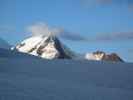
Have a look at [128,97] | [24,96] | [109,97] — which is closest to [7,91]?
[24,96]

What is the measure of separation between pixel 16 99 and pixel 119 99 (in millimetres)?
9217

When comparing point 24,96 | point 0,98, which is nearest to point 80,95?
point 24,96

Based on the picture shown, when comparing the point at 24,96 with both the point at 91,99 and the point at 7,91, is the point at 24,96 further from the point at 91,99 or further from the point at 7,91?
the point at 91,99

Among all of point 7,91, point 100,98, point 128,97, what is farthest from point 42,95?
point 128,97

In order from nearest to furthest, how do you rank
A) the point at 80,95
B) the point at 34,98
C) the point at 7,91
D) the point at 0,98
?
the point at 0,98, the point at 34,98, the point at 7,91, the point at 80,95

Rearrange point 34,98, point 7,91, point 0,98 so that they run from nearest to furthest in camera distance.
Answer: point 0,98, point 34,98, point 7,91

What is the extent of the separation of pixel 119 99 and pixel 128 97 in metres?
2.43

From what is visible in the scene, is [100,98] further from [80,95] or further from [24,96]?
[24,96]

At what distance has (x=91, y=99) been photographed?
1219 inches

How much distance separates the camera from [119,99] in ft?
106

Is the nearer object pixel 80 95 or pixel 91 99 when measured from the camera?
pixel 91 99

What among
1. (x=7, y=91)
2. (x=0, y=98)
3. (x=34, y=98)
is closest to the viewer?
(x=0, y=98)

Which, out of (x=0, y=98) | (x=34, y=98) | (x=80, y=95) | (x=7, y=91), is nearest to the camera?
(x=0, y=98)

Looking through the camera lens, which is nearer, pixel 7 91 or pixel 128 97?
pixel 7 91
